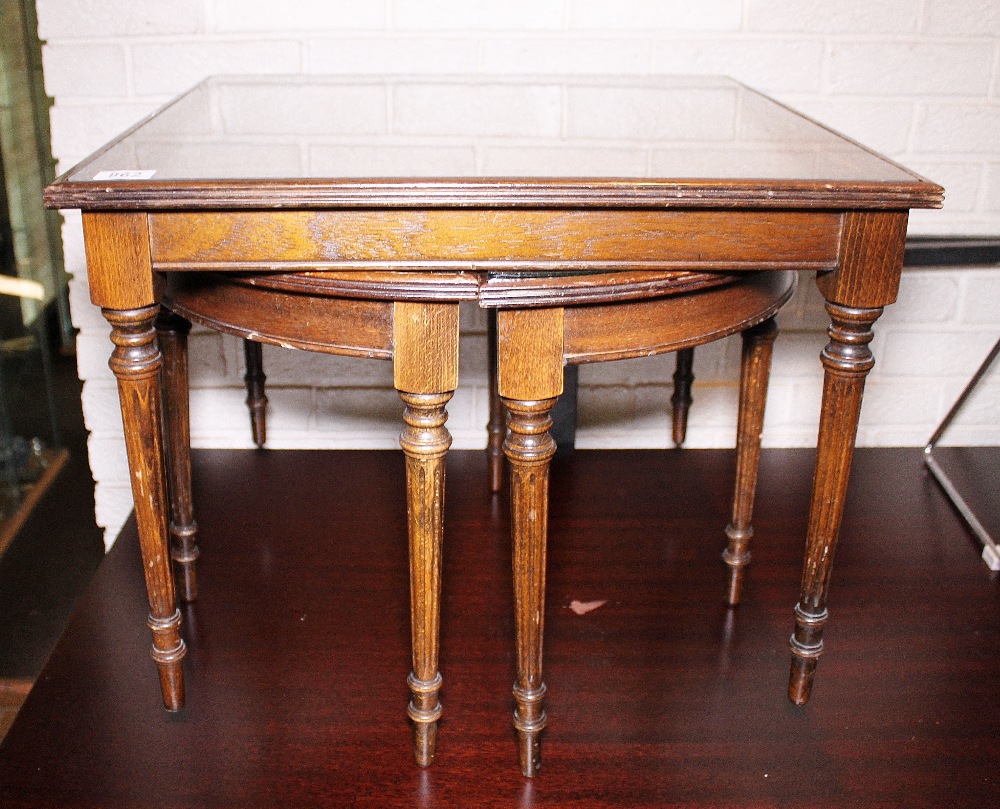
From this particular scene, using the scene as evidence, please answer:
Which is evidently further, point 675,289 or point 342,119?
point 342,119

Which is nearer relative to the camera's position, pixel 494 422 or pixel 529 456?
pixel 529 456

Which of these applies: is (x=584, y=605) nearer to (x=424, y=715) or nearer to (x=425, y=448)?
(x=424, y=715)

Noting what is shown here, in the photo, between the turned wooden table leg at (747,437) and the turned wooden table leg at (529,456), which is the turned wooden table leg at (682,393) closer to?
the turned wooden table leg at (747,437)

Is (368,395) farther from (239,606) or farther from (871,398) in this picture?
(871,398)

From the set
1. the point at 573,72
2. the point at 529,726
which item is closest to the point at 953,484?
the point at 573,72

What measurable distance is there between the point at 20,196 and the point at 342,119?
121 cm

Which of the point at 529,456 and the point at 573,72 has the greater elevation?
the point at 573,72

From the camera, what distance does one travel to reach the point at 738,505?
1.40 metres

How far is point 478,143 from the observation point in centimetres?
119

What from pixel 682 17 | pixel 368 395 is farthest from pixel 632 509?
pixel 682 17

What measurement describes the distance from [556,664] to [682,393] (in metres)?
0.61

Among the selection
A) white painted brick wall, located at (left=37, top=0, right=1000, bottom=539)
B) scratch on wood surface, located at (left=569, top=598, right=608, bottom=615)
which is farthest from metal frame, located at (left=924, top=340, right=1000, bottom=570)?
scratch on wood surface, located at (left=569, top=598, right=608, bottom=615)

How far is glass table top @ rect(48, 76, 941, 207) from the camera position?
0.98 metres

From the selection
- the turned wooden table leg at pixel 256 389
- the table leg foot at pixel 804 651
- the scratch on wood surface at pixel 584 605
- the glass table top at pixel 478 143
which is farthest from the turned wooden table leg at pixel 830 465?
the turned wooden table leg at pixel 256 389
